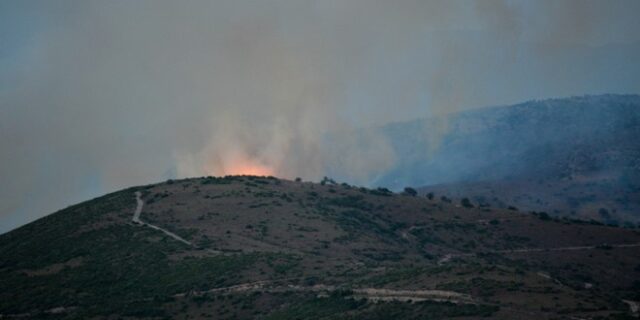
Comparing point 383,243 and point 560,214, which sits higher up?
point 560,214

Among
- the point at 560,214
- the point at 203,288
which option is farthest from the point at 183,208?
the point at 560,214

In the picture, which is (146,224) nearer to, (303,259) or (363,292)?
(303,259)

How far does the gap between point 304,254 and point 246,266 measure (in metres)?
11.2

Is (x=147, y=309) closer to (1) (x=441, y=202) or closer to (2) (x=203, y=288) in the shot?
(2) (x=203, y=288)

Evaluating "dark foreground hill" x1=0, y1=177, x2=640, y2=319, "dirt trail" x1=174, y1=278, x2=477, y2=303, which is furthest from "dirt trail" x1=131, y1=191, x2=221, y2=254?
"dirt trail" x1=174, y1=278, x2=477, y2=303

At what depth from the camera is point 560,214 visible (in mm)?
177125

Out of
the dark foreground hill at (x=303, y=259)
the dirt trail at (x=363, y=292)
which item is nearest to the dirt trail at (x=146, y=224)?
the dark foreground hill at (x=303, y=259)

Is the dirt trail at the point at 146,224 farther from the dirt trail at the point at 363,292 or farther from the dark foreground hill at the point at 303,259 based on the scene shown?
the dirt trail at the point at 363,292

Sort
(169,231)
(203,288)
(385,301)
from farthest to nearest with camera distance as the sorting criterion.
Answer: (169,231), (203,288), (385,301)

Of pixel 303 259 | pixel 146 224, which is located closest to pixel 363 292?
pixel 303 259

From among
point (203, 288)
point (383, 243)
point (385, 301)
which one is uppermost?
point (383, 243)

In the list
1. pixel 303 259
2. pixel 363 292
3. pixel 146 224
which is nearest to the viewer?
pixel 363 292

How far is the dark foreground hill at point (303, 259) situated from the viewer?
70.8 meters

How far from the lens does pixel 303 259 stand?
96.6 m
